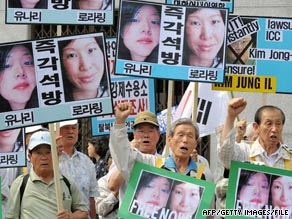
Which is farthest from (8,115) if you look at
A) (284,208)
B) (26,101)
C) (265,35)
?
(265,35)

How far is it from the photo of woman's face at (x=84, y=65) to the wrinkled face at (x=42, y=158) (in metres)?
0.55

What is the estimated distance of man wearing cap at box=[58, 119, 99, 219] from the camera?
7711mm

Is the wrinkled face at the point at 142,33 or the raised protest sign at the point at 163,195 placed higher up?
the wrinkled face at the point at 142,33

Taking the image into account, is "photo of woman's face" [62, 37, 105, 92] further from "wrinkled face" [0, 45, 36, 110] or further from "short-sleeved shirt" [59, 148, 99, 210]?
"short-sleeved shirt" [59, 148, 99, 210]

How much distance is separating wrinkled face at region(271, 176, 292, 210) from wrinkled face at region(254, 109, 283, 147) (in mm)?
420

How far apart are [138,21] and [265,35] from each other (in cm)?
173

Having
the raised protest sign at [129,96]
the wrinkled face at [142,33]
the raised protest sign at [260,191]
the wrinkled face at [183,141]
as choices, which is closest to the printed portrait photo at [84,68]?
the wrinkled face at [142,33]

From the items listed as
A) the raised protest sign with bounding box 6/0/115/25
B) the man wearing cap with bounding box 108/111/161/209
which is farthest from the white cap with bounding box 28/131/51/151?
the raised protest sign with bounding box 6/0/115/25

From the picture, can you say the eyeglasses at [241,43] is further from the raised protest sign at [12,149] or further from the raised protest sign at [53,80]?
the raised protest sign at [12,149]

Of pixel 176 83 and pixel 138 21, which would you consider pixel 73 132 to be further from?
pixel 176 83

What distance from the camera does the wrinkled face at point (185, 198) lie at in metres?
6.54

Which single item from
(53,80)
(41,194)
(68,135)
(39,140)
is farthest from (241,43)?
(41,194)

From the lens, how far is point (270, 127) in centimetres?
700

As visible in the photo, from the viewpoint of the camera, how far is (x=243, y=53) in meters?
8.26
